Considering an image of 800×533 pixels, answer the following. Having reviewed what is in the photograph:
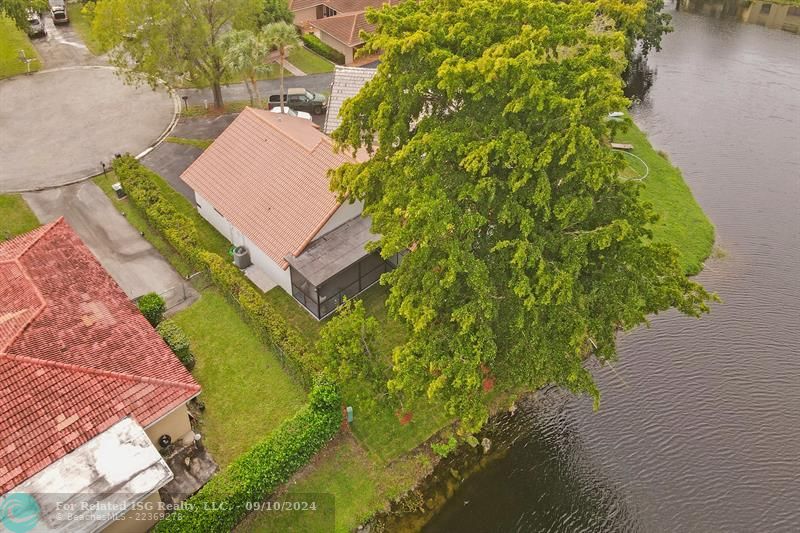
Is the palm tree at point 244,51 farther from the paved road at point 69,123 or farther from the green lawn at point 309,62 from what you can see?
the green lawn at point 309,62

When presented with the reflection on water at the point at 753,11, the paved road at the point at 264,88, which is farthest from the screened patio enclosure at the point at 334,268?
the reflection on water at the point at 753,11

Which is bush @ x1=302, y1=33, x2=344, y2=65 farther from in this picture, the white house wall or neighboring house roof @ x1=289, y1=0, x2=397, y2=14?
the white house wall

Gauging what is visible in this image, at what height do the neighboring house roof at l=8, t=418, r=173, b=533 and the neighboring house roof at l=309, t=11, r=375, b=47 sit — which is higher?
the neighboring house roof at l=309, t=11, r=375, b=47

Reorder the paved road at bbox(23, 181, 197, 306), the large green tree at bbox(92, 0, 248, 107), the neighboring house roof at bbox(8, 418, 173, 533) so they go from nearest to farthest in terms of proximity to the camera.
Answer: the neighboring house roof at bbox(8, 418, 173, 533)
the paved road at bbox(23, 181, 197, 306)
the large green tree at bbox(92, 0, 248, 107)

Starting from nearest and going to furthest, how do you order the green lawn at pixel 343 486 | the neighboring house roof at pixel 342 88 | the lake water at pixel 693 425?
the green lawn at pixel 343 486 < the lake water at pixel 693 425 < the neighboring house roof at pixel 342 88

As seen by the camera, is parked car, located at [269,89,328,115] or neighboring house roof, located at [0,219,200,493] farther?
parked car, located at [269,89,328,115]

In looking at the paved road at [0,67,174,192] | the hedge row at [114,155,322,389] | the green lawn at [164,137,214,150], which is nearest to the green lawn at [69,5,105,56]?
the paved road at [0,67,174,192]

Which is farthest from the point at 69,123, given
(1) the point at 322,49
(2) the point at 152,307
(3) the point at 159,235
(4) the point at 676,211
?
(4) the point at 676,211

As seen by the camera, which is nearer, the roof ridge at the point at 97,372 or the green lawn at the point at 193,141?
the roof ridge at the point at 97,372
